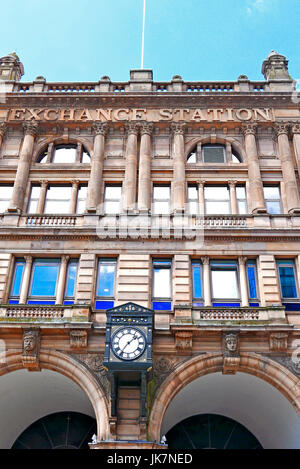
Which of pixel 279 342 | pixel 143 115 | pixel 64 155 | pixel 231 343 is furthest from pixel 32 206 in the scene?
pixel 279 342

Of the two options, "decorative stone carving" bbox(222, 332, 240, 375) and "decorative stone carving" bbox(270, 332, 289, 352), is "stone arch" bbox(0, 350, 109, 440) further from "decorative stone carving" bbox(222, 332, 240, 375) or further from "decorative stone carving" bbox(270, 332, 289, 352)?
"decorative stone carving" bbox(270, 332, 289, 352)

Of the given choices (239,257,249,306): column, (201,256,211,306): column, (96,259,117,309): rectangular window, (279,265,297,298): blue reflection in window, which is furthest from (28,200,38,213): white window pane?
(279,265,297,298): blue reflection in window

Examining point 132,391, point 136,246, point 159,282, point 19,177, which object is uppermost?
point 19,177

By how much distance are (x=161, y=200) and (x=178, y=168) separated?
188 cm

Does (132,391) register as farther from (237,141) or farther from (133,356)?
(237,141)

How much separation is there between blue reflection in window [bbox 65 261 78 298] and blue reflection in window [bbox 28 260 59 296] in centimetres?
58

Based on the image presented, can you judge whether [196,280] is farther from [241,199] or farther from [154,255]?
[241,199]

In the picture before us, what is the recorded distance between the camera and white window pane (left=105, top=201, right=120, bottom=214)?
958 inches

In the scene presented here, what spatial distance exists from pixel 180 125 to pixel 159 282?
376 inches

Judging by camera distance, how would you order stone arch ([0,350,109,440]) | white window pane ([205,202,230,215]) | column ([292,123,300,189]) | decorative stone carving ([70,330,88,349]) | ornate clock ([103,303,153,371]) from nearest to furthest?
ornate clock ([103,303,153,371]), stone arch ([0,350,109,440]), decorative stone carving ([70,330,88,349]), white window pane ([205,202,230,215]), column ([292,123,300,189])

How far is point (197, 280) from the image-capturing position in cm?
2150

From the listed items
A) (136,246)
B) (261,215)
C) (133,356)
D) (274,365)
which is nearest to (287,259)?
(261,215)

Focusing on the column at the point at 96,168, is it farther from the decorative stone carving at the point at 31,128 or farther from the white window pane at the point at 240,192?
the white window pane at the point at 240,192

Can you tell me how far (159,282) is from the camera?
21.5 m
